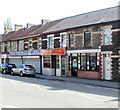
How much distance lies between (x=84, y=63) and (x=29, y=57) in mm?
11227

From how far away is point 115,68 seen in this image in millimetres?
18531

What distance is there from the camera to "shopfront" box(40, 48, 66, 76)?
24702 millimetres

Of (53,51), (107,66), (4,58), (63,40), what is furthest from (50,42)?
(4,58)

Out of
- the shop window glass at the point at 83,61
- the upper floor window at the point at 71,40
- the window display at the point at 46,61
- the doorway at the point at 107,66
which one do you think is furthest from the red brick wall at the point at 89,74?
the window display at the point at 46,61

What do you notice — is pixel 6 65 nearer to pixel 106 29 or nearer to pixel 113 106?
pixel 106 29

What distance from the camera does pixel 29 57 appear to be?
3050 centimetres

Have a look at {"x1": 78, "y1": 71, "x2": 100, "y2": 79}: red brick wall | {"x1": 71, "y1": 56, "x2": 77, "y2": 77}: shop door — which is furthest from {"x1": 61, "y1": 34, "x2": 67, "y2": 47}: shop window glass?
{"x1": 78, "y1": 71, "x2": 100, "y2": 79}: red brick wall

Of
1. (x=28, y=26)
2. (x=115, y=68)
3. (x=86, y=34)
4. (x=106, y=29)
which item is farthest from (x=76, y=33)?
(x=28, y=26)

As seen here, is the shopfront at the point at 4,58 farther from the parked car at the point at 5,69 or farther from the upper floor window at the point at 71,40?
the upper floor window at the point at 71,40

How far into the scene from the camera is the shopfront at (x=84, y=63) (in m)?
20.4

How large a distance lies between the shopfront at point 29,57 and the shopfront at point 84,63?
6.64 m

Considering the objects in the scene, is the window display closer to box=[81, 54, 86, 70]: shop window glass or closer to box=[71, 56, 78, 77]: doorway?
box=[71, 56, 78, 77]: doorway

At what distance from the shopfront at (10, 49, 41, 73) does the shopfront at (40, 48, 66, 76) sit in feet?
4.59

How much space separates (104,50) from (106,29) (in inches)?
80.7
